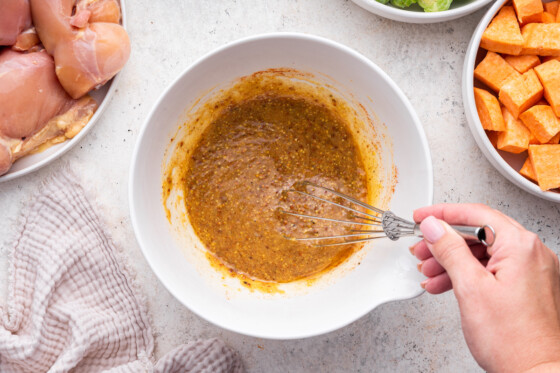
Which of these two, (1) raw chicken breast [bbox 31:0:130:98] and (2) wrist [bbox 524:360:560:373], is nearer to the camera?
(2) wrist [bbox 524:360:560:373]

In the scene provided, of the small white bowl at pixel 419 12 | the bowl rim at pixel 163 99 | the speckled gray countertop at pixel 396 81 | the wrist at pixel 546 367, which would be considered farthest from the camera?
the speckled gray countertop at pixel 396 81

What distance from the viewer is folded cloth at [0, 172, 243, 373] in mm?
1253

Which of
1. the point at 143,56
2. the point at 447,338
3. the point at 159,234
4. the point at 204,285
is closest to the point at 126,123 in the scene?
the point at 143,56

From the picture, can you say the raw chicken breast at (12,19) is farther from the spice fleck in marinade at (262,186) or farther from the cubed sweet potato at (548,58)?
the cubed sweet potato at (548,58)

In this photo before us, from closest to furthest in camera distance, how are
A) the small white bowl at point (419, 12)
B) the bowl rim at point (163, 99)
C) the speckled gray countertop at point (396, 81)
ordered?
1. the bowl rim at point (163, 99)
2. the small white bowl at point (419, 12)
3. the speckled gray countertop at point (396, 81)

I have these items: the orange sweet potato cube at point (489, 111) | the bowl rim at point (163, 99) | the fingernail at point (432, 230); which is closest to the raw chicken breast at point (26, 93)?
the bowl rim at point (163, 99)

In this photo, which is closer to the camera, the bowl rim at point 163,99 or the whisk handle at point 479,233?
the whisk handle at point 479,233

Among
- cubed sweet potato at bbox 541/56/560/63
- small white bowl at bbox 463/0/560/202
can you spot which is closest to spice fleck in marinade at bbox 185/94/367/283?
small white bowl at bbox 463/0/560/202

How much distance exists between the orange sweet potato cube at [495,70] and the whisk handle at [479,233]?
0.40 m

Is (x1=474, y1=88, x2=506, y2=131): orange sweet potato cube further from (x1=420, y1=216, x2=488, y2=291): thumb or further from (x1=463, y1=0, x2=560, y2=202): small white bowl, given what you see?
(x1=420, y1=216, x2=488, y2=291): thumb

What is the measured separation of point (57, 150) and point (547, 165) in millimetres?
1126

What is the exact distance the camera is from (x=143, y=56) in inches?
50.1

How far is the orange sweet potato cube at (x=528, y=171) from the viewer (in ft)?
3.94

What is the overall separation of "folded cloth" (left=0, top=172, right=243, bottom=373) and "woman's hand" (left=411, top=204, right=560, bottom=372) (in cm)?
60
